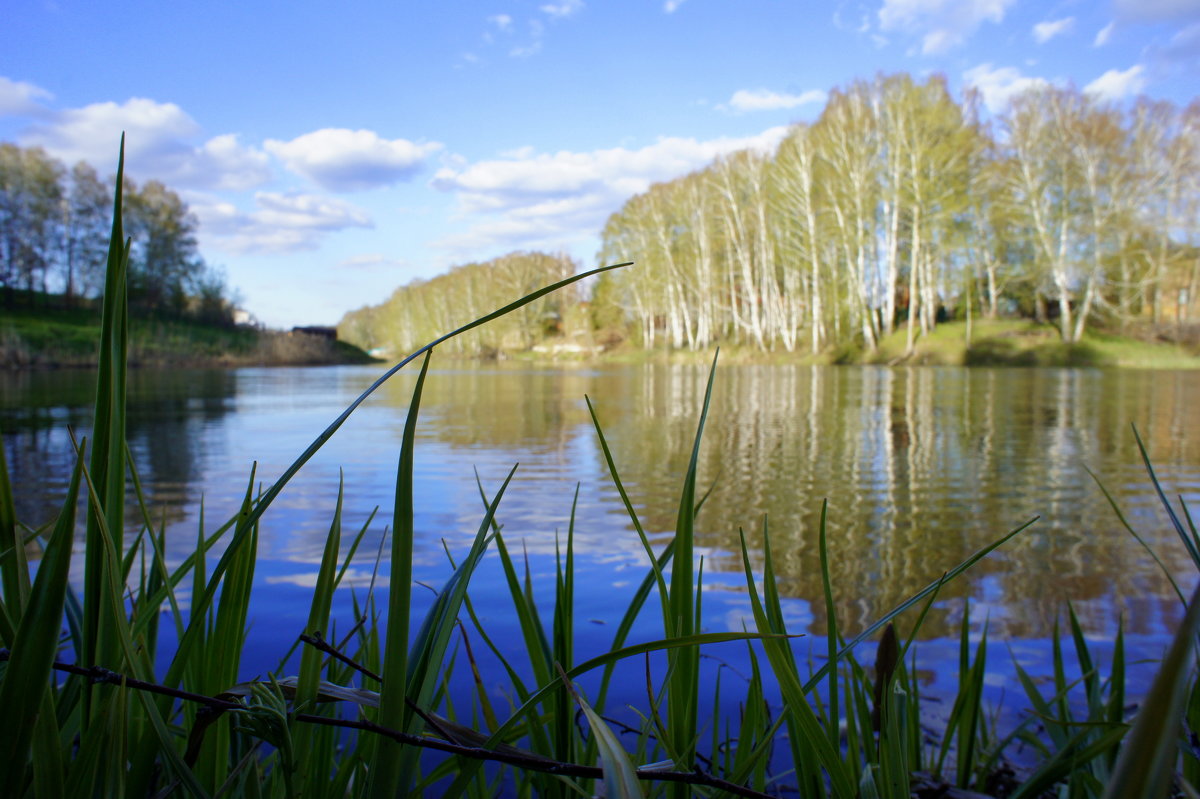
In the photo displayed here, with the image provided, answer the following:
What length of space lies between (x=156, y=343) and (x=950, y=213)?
35512 mm

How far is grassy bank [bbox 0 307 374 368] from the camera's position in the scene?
31.5 m

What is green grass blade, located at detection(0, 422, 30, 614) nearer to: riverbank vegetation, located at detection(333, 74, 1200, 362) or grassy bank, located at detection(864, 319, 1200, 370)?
grassy bank, located at detection(864, 319, 1200, 370)

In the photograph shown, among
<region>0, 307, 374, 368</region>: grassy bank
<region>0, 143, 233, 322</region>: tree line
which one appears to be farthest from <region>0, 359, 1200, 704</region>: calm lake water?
<region>0, 143, 233, 322</region>: tree line

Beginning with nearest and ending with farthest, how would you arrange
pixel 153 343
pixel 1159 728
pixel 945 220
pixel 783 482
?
1. pixel 1159 728
2. pixel 783 482
3. pixel 945 220
4. pixel 153 343

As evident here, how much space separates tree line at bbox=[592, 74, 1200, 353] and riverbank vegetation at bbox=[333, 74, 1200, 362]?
0.07 metres

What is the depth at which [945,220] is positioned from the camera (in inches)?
1201

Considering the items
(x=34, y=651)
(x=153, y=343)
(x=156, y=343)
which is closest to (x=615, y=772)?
(x=34, y=651)

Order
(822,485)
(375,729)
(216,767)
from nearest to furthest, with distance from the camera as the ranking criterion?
(375,729) → (216,767) → (822,485)

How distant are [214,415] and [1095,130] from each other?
28668 millimetres

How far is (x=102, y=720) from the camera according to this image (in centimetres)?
67

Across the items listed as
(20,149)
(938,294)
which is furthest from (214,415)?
(20,149)

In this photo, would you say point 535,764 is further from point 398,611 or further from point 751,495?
point 751,495

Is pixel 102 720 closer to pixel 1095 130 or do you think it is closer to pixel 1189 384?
pixel 1189 384

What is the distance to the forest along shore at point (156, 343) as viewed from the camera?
31.5 metres
